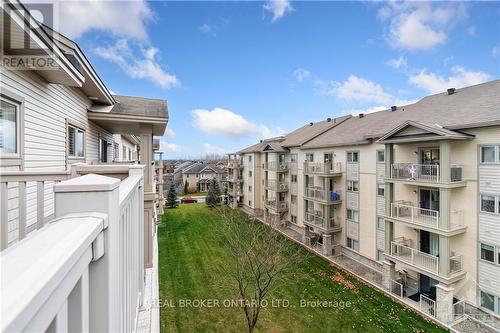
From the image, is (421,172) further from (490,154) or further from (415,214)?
(490,154)

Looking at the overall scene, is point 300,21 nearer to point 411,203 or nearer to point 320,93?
point 320,93

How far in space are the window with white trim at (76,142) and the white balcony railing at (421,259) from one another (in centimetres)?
1328

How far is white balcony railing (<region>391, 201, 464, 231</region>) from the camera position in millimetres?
10484

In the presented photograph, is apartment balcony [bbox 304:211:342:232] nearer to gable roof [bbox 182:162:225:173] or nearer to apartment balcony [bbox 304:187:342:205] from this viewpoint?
apartment balcony [bbox 304:187:342:205]

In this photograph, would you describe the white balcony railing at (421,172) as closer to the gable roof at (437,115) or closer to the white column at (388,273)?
the gable roof at (437,115)

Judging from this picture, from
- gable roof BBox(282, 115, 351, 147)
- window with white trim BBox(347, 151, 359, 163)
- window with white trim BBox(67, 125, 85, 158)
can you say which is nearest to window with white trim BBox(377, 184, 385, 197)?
window with white trim BBox(347, 151, 359, 163)

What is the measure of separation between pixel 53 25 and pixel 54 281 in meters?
7.31

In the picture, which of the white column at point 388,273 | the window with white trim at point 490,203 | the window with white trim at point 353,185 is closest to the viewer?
the window with white trim at point 490,203

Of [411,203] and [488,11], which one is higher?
[488,11]

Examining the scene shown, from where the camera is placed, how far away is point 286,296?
11.7 meters

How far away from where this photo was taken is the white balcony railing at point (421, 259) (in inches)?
410

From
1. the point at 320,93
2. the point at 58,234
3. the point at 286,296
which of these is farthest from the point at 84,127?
the point at 320,93

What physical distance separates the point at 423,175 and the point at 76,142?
1316 centimetres

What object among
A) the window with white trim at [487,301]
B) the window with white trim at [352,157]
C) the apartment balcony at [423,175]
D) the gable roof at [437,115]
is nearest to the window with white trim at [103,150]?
the apartment balcony at [423,175]
